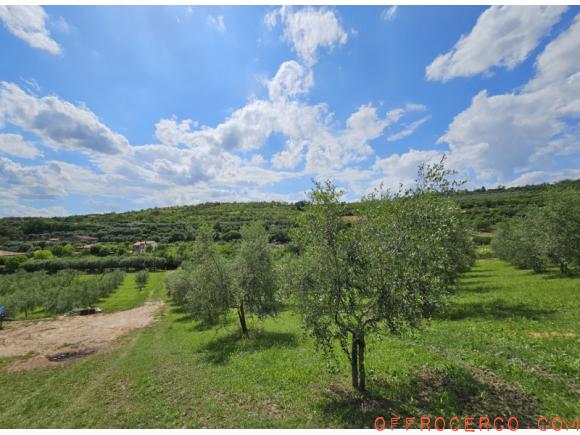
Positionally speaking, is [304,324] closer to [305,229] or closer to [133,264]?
[305,229]

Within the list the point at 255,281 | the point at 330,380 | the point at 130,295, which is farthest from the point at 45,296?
the point at 330,380

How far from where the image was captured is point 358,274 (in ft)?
37.8

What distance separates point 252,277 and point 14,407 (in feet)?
60.7

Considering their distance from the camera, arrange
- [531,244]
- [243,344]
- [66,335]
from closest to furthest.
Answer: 1. [243,344]
2. [66,335]
3. [531,244]

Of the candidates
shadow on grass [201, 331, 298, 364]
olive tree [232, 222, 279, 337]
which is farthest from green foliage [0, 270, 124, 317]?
olive tree [232, 222, 279, 337]

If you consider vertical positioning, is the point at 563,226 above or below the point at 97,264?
above

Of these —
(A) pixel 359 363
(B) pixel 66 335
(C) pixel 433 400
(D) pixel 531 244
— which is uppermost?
(D) pixel 531 244

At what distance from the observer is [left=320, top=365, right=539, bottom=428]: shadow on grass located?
1004cm

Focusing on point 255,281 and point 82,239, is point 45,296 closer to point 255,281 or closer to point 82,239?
point 255,281

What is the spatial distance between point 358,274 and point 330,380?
6.72 meters

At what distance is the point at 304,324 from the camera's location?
1215 cm

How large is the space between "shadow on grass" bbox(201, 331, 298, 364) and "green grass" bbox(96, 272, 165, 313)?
47448 mm

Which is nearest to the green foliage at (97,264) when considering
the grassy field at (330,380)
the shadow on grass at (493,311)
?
the grassy field at (330,380)
